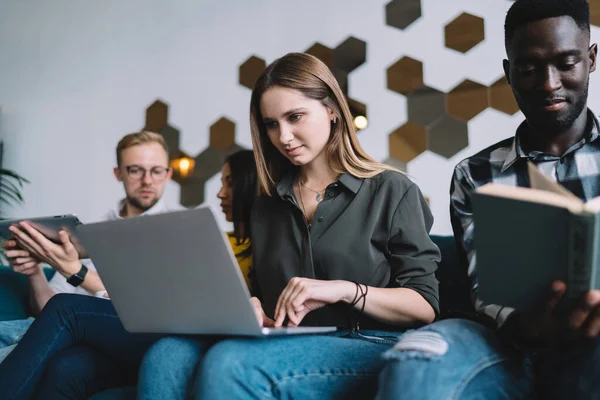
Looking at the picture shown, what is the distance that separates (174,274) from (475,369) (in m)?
0.48

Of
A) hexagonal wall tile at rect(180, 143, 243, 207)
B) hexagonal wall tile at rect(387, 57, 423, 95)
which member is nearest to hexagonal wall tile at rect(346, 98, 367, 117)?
hexagonal wall tile at rect(387, 57, 423, 95)

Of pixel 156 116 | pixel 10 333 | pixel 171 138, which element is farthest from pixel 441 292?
pixel 156 116

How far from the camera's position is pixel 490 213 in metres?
0.69

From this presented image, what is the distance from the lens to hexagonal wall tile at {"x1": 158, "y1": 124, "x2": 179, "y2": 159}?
2.68m

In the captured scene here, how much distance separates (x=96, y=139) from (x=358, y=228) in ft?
7.05

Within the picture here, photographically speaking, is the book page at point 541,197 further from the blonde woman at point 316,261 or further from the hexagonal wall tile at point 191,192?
the hexagonal wall tile at point 191,192

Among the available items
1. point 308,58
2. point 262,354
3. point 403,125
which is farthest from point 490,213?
point 403,125

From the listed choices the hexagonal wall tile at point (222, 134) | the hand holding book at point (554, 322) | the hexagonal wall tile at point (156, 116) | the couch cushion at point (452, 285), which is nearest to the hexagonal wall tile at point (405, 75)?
the hexagonal wall tile at point (222, 134)

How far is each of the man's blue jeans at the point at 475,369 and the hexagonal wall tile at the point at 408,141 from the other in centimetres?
136

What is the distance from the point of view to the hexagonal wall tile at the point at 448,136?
209cm

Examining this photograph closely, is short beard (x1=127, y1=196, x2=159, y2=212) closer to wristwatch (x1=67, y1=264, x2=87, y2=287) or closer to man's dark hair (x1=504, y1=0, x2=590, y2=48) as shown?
wristwatch (x1=67, y1=264, x2=87, y2=287)

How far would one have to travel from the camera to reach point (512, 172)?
113 centimetres

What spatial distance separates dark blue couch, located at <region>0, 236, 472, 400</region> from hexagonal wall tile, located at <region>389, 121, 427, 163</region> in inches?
27.9

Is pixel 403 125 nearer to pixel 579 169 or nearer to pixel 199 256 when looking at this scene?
pixel 579 169
